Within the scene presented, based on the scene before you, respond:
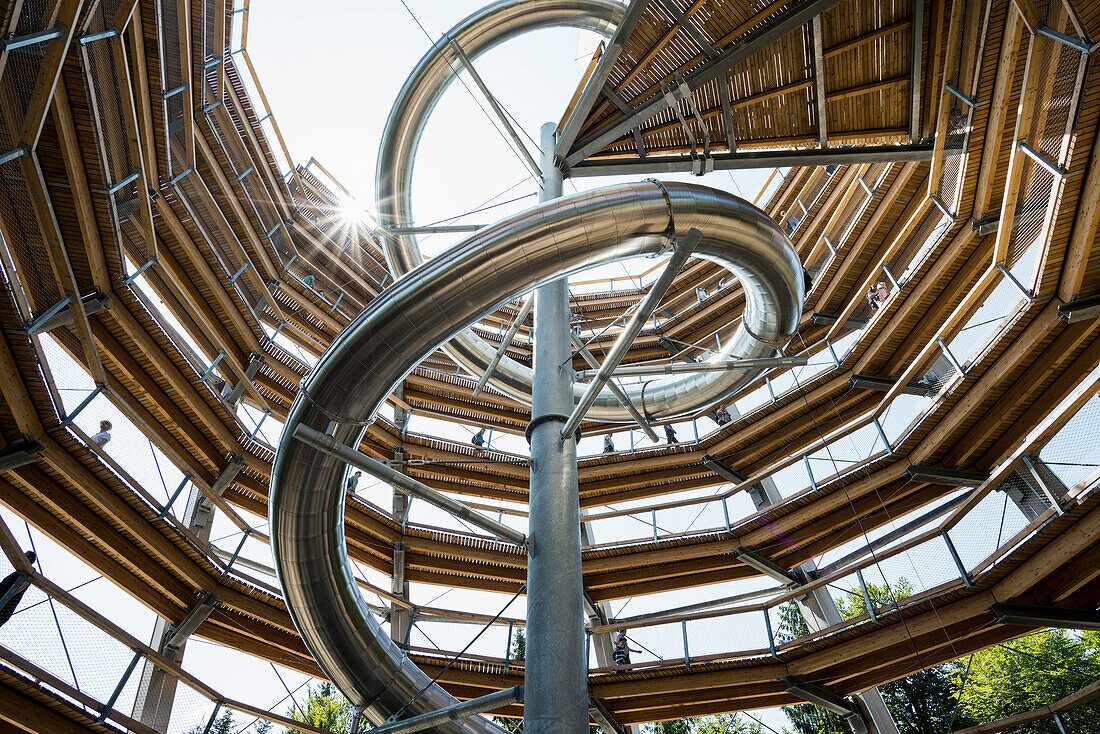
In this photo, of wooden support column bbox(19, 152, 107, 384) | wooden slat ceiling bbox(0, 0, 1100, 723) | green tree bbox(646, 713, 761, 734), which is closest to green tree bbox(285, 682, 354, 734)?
green tree bbox(646, 713, 761, 734)

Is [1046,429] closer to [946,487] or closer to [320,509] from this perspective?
[946,487]

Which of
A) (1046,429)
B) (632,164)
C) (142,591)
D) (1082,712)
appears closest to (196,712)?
(142,591)

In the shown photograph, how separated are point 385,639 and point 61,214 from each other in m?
5.10

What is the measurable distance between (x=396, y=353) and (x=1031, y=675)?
17.5 meters

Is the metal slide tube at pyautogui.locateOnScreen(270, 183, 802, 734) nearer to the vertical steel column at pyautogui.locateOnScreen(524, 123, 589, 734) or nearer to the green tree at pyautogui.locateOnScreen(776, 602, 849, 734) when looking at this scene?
the vertical steel column at pyautogui.locateOnScreen(524, 123, 589, 734)

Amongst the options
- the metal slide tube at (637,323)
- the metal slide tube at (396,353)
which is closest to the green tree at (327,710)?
the metal slide tube at (396,353)

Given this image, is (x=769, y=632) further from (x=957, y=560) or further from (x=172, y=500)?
(x=172, y=500)

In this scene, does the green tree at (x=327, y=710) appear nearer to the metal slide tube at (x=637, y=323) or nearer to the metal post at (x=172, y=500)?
the metal post at (x=172, y=500)

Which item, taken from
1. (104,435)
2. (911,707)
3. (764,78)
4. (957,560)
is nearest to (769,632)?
(957,560)

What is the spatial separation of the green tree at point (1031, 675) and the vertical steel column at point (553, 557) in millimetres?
13926

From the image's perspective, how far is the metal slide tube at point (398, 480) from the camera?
203 inches

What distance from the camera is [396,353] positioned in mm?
5652

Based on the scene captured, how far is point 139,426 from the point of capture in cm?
776

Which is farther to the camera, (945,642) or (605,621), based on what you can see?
(605,621)
